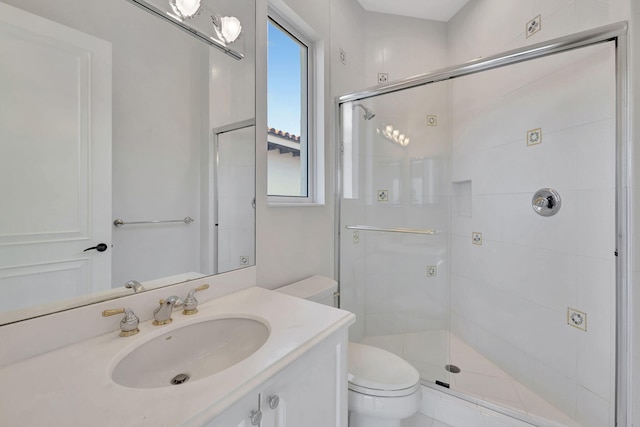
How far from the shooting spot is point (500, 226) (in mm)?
1759

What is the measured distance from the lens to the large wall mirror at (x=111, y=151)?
63 centimetres

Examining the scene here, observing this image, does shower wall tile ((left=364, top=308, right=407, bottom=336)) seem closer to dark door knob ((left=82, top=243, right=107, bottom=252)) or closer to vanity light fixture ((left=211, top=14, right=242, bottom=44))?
dark door knob ((left=82, top=243, right=107, bottom=252))

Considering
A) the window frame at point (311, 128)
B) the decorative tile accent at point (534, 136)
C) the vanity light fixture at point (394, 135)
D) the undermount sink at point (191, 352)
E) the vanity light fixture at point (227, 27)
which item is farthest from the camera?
the vanity light fixture at point (394, 135)

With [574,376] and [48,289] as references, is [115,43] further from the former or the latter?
[574,376]

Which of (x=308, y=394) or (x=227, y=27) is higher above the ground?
(x=227, y=27)

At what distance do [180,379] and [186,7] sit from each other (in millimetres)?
1237

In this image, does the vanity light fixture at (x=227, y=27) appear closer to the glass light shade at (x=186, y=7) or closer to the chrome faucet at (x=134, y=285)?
the glass light shade at (x=186, y=7)

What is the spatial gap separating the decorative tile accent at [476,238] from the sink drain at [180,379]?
6.25 ft

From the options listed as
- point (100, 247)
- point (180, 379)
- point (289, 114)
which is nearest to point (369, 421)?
point (180, 379)

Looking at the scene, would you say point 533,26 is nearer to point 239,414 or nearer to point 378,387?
point 378,387

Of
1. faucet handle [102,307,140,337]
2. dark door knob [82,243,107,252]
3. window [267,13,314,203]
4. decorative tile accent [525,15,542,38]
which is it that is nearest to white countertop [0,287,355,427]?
faucet handle [102,307,140,337]

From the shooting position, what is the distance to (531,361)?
1556mm

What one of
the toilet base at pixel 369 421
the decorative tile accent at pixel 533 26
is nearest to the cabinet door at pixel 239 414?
the toilet base at pixel 369 421

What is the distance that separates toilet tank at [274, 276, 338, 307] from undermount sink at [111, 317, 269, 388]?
0.44m
